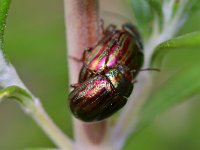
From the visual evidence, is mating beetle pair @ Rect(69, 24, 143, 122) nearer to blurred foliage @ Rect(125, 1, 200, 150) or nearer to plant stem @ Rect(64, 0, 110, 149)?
plant stem @ Rect(64, 0, 110, 149)

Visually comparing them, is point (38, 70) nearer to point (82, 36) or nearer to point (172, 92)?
point (172, 92)

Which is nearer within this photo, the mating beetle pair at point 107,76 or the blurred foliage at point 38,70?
the mating beetle pair at point 107,76

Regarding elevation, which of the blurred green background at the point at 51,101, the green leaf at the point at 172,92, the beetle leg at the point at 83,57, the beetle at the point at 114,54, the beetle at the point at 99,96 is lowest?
the blurred green background at the point at 51,101

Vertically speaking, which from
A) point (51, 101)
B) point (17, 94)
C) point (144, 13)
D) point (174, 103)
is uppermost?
point (144, 13)

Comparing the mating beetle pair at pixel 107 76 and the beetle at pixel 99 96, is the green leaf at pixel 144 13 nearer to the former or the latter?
the mating beetle pair at pixel 107 76

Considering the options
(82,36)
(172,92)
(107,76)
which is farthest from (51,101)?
(82,36)

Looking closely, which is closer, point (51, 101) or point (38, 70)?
point (51, 101)

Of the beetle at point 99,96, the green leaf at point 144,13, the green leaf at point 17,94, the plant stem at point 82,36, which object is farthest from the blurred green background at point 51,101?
the green leaf at point 17,94
